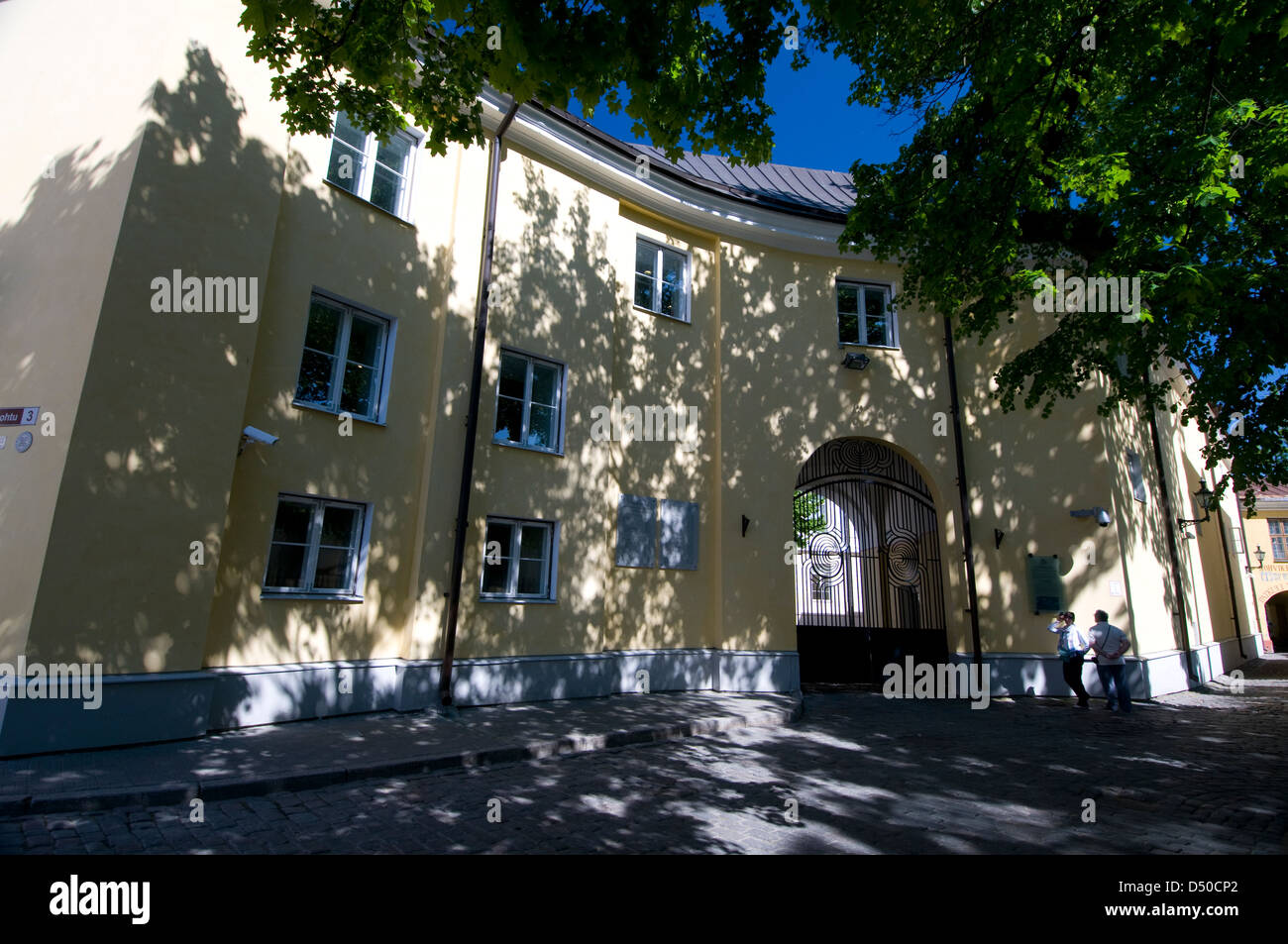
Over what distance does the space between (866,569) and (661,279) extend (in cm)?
705

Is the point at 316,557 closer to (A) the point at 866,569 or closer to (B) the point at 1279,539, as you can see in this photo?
(A) the point at 866,569

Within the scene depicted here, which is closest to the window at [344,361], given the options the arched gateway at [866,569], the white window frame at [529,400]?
the white window frame at [529,400]

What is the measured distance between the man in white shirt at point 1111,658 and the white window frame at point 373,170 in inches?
511

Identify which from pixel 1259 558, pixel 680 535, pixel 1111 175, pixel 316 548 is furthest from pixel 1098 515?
pixel 1259 558

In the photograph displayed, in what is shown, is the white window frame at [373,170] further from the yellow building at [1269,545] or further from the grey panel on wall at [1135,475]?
the yellow building at [1269,545]

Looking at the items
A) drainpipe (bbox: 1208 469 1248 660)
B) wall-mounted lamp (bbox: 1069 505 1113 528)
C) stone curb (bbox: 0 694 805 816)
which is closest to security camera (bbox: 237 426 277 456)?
stone curb (bbox: 0 694 805 816)

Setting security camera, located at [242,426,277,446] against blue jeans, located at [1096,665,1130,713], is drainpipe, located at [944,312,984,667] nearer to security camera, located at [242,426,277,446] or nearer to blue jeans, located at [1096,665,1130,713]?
blue jeans, located at [1096,665,1130,713]

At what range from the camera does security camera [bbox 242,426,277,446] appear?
25.3 feet

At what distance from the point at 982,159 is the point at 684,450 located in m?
6.46

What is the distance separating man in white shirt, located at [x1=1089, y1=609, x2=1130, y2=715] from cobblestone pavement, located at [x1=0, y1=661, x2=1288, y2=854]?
84.2 inches

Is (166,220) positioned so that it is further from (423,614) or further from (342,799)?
(342,799)

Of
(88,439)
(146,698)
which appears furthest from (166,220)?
(146,698)
